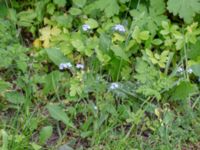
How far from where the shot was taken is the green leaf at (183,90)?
3230 millimetres

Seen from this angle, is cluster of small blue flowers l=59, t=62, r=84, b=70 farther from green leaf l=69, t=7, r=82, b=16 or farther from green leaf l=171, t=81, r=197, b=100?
green leaf l=171, t=81, r=197, b=100

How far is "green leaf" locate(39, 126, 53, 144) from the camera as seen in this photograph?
9.78 ft

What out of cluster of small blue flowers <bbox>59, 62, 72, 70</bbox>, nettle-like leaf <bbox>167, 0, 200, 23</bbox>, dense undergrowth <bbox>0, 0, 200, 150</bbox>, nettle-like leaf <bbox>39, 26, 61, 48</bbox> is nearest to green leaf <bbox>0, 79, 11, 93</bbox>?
dense undergrowth <bbox>0, 0, 200, 150</bbox>

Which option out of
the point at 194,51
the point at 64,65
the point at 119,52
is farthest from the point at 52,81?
the point at 194,51

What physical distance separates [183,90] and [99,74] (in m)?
0.52

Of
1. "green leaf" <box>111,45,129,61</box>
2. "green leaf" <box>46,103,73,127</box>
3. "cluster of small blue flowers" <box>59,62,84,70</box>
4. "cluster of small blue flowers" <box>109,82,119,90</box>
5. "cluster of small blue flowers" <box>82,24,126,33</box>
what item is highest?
"cluster of small blue flowers" <box>82,24,126,33</box>

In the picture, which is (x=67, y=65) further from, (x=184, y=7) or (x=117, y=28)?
(x=184, y=7)

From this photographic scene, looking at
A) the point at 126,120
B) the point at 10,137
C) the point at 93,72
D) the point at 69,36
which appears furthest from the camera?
the point at 69,36

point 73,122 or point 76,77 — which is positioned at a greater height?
point 76,77

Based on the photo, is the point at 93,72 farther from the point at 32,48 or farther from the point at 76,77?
the point at 32,48

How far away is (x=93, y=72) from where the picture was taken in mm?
3340

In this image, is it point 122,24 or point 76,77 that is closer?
point 76,77

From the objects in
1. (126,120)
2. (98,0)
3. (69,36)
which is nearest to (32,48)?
(69,36)

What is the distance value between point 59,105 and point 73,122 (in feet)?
0.42
